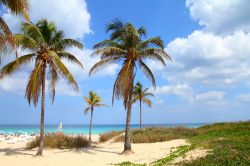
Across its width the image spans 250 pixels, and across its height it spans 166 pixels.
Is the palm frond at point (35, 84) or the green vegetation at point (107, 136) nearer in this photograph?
the palm frond at point (35, 84)

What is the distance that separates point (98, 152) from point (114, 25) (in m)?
9.01

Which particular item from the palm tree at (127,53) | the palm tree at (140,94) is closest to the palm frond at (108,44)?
the palm tree at (127,53)

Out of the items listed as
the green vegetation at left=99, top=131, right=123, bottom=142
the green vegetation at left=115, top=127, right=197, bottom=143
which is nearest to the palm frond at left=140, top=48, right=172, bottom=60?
the green vegetation at left=115, top=127, right=197, bottom=143

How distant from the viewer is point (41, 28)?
70.6 feet

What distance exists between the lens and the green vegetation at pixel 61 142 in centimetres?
2428

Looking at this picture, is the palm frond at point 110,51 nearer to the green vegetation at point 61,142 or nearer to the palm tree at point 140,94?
the green vegetation at point 61,142

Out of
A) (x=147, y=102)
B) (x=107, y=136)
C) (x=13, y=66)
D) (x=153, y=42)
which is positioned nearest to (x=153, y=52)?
(x=153, y=42)

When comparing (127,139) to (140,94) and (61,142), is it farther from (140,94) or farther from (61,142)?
(140,94)

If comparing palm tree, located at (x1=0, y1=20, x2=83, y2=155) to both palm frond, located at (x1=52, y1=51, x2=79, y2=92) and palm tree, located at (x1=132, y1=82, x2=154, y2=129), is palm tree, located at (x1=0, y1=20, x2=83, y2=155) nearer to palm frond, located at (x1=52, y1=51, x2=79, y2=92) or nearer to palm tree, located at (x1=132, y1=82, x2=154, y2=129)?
palm frond, located at (x1=52, y1=51, x2=79, y2=92)

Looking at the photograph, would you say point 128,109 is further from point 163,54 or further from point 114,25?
point 114,25

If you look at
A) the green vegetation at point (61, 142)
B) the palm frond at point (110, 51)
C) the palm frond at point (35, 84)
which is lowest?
the green vegetation at point (61, 142)

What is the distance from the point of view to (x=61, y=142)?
24344mm

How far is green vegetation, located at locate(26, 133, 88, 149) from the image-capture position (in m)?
24.3

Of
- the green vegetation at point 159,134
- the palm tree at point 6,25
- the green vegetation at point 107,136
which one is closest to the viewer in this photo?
the palm tree at point 6,25
